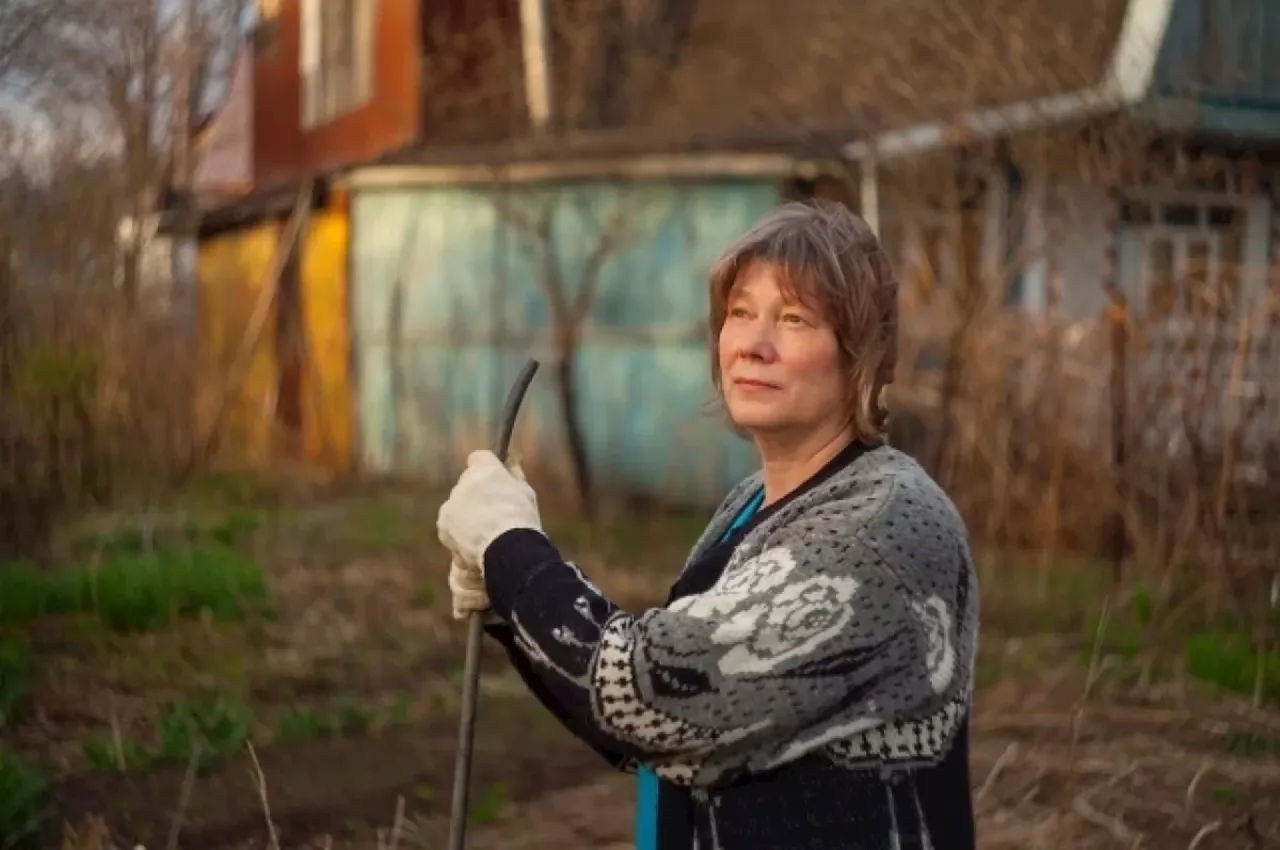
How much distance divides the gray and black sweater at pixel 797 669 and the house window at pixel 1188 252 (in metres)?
5.52

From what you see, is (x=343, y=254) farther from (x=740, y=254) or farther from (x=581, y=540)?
(x=740, y=254)

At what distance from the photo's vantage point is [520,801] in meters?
4.52

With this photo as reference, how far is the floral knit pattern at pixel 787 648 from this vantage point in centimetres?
168

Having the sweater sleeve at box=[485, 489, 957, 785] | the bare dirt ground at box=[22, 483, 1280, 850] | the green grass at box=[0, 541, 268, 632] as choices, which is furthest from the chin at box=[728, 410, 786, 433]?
the green grass at box=[0, 541, 268, 632]

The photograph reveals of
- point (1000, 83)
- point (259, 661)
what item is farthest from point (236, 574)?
point (1000, 83)

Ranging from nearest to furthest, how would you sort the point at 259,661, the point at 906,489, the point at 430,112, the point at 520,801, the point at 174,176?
the point at 906,489 < the point at 520,801 < the point at 259,661 < the point at 430,112 < the point at 174,176

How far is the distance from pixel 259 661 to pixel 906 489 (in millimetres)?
4665

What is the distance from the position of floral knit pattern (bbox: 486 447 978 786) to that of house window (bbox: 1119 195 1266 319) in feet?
18.2

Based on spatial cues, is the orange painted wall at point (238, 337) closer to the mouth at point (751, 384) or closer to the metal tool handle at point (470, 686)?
the metal tool handle at point (470, 686)

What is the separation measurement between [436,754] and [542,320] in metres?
6.78

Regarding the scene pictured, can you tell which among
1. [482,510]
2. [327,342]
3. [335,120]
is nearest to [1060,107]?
[327,342]

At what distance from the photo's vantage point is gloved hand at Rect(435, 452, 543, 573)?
1.91 m

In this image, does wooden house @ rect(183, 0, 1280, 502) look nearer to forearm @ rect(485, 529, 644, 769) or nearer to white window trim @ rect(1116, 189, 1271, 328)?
white window trim @ rect(1116, 189, 1271, 328)

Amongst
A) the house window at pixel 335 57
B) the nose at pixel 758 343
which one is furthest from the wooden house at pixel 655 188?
the nose at pixel 758 343
